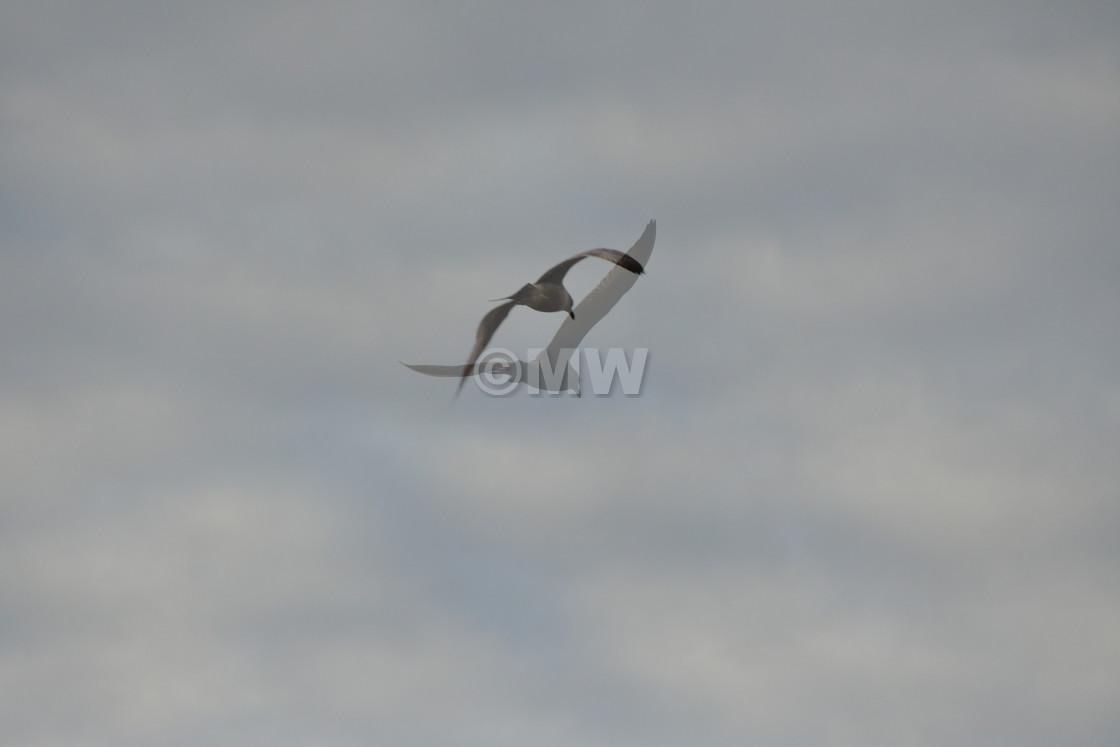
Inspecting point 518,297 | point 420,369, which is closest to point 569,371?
point 518,297

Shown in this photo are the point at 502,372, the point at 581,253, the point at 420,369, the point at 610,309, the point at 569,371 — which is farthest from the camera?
the point at 610,309

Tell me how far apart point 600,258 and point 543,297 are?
3219 mm

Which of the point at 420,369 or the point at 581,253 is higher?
the point at 581,253

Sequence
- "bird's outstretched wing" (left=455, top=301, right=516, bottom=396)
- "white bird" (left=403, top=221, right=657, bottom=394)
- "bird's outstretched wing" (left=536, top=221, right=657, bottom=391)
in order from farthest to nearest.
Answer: "bird's outstretched wing" (left=536, top=221, right=657, bottom=391) → "white bird" (left=403, top=221, right=657, bottom=394) → "bird's outstretched wing" (left=455, top=301, right=516, bottom=396)

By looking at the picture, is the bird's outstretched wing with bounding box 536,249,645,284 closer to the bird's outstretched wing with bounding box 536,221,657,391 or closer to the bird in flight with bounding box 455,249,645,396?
A: the bird in flight with bounding box 455,249,645,396

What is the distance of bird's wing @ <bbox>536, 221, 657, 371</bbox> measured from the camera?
145 ft

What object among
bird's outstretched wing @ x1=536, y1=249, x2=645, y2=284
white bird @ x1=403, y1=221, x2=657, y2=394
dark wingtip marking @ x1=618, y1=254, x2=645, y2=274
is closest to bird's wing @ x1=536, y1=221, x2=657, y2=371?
white bird @ x1=403, y1=221, x2=657, y2=394

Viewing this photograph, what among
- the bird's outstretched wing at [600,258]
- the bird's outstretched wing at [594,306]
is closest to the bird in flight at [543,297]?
the bird's outstretched wing at [600,258]

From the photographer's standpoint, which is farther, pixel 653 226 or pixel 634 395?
pixel 653 226

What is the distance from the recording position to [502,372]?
39469 mm

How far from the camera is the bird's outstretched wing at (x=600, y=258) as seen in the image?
34.7 metres

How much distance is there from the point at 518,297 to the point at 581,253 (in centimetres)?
239

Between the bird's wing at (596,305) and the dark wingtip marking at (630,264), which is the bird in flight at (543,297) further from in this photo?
the bird's wing at (596,305)

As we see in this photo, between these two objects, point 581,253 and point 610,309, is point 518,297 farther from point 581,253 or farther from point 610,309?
point 610,309
